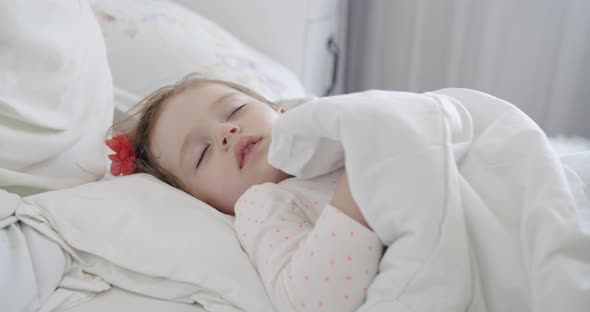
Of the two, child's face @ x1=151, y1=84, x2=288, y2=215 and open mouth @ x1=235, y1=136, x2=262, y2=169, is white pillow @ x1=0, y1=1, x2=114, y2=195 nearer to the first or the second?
child's face @ x1=151, y1=84, x2=288, y2=215

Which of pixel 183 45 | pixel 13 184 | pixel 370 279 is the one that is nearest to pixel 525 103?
pixel 183 45

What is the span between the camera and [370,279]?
65 centimetres

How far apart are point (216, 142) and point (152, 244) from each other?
0.85 ft

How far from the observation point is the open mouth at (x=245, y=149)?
3.09 ft

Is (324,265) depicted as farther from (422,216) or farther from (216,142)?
(216,142)

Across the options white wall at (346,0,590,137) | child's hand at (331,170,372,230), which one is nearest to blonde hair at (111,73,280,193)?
child's hand at (331,170,372,230)

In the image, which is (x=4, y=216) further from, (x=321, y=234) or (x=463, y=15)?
(x=463, y=15)

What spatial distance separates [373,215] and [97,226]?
0.45 meters

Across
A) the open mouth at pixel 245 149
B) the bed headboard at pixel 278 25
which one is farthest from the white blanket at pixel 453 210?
the bed headboard at pixel 278 25

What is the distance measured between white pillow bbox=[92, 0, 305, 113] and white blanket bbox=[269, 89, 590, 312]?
0.78m

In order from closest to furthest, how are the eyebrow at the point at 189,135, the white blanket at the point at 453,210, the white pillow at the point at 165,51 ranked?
the white blanket at the point at 453,210 < the eyebrow at the point at 189,135 < the white pillow at the point at 165,51

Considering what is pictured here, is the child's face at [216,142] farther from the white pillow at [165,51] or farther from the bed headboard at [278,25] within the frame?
the bed headboard at [278,25]

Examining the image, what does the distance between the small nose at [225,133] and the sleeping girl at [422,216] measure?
20cm

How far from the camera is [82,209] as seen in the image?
82 centimetres
